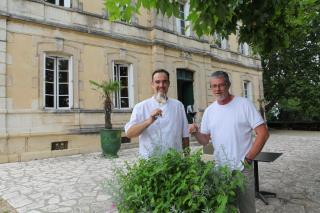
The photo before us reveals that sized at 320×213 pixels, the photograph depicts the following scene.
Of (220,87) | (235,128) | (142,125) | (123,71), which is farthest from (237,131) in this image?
(123,71)

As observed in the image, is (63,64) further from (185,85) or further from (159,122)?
(159,122)

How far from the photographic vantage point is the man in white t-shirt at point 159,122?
8.82ft

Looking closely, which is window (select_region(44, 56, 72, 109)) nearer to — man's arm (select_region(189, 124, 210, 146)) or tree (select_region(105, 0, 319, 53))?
tree (select_region(105, 0, 319, 53))

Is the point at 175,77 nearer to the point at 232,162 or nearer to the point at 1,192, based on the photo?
the point at 1,192

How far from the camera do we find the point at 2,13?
8.62m

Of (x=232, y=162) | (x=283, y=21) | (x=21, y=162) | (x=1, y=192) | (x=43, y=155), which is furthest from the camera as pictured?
(x=43, y=155)

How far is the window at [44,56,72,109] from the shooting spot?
970 centimetres

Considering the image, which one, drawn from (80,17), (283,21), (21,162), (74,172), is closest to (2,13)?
(80,17)

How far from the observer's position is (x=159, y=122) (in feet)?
9.04

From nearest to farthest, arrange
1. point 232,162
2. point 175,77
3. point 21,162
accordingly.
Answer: point 232,162 < point 21,162 < point 175,77

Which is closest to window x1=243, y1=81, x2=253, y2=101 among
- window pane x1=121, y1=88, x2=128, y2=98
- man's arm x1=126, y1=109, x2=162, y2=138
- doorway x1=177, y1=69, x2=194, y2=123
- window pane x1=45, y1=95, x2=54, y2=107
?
doorway x1=177, y1=69, x2=194, y2=123

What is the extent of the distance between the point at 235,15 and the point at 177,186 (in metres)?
2.74

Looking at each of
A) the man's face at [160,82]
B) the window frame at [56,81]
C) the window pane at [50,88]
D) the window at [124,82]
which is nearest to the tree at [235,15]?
the man's face at [160,82]

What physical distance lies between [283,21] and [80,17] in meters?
8.25
